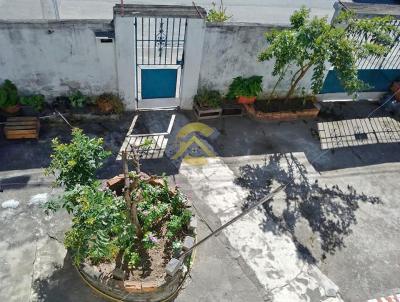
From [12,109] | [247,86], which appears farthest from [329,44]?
[12,109]

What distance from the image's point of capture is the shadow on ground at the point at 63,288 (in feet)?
24.2

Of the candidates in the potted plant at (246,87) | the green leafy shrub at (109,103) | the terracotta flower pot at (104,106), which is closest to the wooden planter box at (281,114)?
the potted plant at (246,87)

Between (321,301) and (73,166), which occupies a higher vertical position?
(73,166)

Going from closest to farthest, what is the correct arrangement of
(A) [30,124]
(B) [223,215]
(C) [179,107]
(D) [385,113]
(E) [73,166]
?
(E) [73,166]
(B) [223,215]
(A) [30,124]
(C) [179,107]
(D) [385,113]

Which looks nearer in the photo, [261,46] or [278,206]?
[278,206]

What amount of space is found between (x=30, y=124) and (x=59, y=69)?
167 cm

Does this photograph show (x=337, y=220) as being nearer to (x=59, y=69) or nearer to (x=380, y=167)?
(x=380, y=167)

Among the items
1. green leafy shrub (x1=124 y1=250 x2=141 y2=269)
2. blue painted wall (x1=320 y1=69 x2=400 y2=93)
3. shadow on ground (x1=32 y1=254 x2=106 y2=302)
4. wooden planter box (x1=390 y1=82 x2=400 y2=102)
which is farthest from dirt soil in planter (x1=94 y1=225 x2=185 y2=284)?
wooden planter box (x1=390 y1=82 x2=400 y2=102)

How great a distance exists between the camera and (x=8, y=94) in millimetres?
9945

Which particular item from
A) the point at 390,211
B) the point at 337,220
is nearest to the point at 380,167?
the point at 390,211

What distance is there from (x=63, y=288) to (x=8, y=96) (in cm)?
543

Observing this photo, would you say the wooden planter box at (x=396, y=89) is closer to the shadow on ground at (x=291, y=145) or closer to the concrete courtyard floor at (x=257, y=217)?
the shadow on ground at (x=291, y=145)

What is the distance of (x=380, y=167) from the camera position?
36.9ft

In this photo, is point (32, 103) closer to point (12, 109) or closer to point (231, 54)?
point (12, 109)
